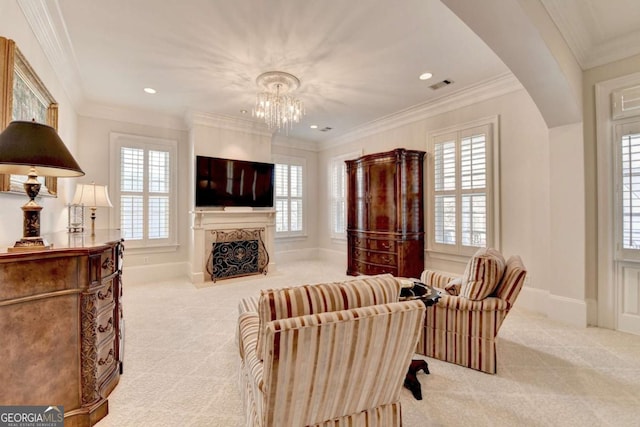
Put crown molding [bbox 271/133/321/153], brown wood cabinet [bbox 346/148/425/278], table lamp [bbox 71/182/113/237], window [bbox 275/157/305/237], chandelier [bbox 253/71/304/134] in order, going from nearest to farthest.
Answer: table lamp [bbox 71/182/113/237] < chandelier [bbox 253/71/304/134] < brown wood cabinet [bbox 346/148/425/278] < crown molding [bbox 271/133/321/153] < window [bbox 275/157/305/237]

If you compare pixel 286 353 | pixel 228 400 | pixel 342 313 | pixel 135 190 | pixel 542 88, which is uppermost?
pixel 542 88

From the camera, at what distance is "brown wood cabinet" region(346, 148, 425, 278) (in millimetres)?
4551

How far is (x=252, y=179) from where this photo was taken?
552 centimetres

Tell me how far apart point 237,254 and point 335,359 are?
14.8 feet

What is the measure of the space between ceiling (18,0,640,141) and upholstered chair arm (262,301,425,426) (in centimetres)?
255

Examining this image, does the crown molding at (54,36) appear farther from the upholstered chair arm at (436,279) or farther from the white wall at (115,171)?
the upholstered chair arm at (436,279)

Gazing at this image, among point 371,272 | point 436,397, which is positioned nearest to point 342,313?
point 436,397

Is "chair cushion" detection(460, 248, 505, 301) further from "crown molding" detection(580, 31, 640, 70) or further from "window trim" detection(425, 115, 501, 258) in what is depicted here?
"crown molding" detection(580, 31, 640, 70)

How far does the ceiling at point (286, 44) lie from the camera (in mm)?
2451

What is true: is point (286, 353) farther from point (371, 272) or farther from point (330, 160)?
point (330, 160)

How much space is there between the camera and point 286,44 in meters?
2.94

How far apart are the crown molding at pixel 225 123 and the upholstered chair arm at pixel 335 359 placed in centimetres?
489

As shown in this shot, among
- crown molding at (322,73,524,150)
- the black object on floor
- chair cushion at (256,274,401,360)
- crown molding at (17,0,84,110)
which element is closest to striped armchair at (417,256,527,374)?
the black object on floor

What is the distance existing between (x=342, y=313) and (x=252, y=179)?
4.74 metres
